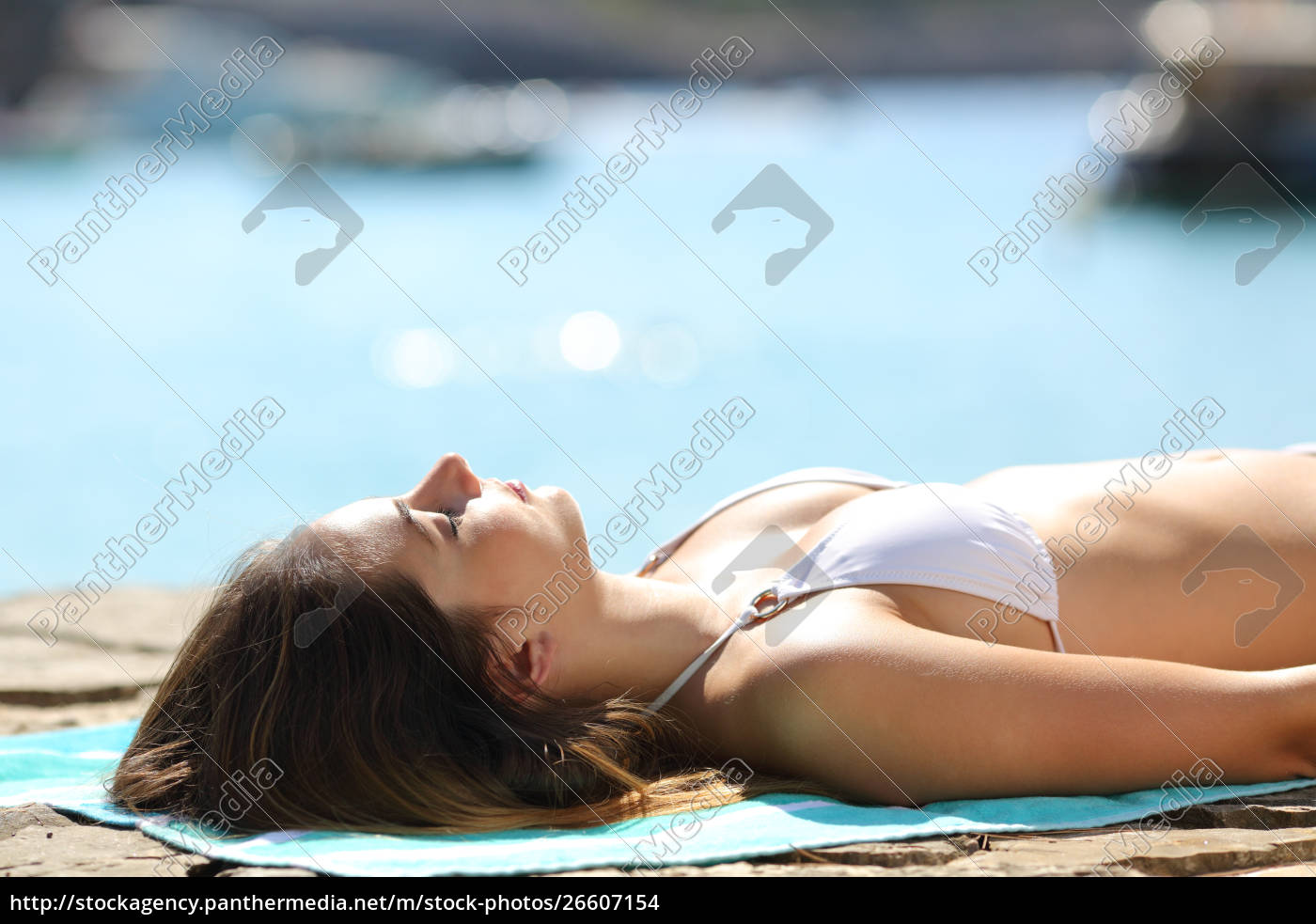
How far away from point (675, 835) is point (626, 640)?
41cm

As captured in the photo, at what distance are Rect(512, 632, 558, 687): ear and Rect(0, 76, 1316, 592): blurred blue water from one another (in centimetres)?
53

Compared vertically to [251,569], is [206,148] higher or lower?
higher

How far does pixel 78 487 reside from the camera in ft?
25.0

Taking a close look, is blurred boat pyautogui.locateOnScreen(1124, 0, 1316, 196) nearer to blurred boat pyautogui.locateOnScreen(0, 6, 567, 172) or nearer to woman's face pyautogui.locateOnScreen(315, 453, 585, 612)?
blurred boat pyautogui.locateOnScreen(0, 6, 567, 172)

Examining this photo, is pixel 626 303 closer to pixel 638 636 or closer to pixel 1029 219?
pixel 1029 219

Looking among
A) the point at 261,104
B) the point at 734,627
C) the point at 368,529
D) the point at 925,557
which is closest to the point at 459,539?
the point at 368,529

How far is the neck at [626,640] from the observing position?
223cm

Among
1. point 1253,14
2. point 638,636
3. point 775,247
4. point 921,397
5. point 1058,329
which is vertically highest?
point 1253,14

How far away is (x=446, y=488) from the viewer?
2.18 metres

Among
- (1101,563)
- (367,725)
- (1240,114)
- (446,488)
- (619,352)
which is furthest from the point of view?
(1240,114)

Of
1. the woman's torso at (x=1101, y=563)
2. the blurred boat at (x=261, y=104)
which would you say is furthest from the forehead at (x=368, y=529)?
the blurred boat at (x=261, y=104)

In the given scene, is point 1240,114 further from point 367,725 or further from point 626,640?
point 367,725

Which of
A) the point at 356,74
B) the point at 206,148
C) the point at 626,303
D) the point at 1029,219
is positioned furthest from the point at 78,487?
the point at 356,74

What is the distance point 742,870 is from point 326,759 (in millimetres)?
743
